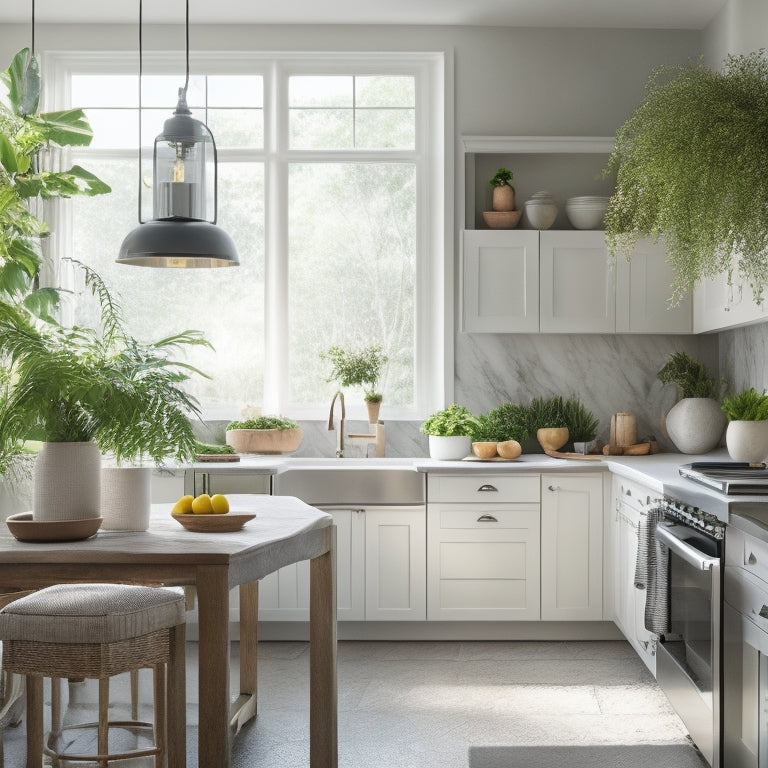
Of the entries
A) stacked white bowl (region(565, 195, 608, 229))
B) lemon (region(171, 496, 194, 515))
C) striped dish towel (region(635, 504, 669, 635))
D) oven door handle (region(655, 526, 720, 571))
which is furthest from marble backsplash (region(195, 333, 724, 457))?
lemon (region(171, 496, 194, 515))

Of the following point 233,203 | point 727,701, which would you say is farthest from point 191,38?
point 727,701

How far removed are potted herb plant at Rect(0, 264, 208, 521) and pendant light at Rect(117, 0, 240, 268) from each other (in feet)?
1.22

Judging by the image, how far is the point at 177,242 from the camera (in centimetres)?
292

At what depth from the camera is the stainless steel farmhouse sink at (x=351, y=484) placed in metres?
4.78

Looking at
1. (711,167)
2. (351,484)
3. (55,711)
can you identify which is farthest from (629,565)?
(55,711)

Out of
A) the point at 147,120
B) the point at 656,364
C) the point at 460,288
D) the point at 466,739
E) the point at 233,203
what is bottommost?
the point at 466,739

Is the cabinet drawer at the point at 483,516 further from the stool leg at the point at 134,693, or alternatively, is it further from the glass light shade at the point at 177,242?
the glass light shade at the point at 177,242

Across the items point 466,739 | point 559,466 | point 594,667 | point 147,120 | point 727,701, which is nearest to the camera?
point 727,701

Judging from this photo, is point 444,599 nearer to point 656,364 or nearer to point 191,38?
point 656,364

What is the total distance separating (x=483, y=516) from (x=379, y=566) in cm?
57

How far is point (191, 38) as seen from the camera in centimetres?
544

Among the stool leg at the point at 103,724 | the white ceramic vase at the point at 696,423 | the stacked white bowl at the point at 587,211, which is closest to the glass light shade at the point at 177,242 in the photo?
the stool leg at the point at 103,724

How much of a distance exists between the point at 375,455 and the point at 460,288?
1.01 m

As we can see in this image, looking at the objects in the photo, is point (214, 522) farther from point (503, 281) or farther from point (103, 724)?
point (503, 281)
